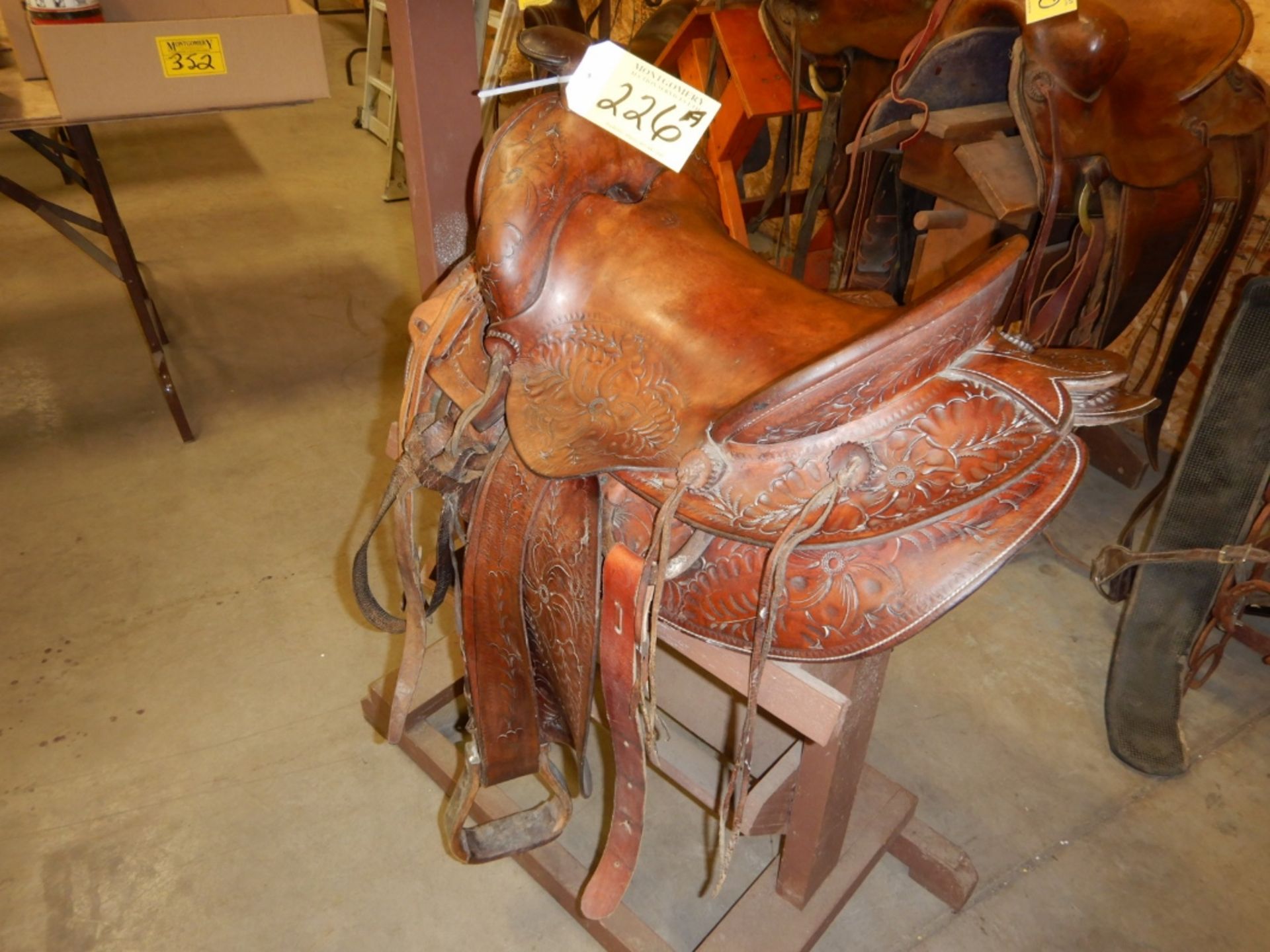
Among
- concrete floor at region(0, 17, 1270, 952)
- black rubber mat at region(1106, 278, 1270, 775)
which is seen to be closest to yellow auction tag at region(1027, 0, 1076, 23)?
black rubber mat at region(1106, 278, 1270, 775)

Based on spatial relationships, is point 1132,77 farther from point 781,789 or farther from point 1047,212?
point 781,789

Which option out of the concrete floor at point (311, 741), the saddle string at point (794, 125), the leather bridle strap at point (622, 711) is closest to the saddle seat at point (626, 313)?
the leather bridle strap at point (622, 711)

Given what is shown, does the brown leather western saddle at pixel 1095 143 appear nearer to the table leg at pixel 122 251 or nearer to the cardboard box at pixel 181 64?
the cardboard box at pixel 181 64

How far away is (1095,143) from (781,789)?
4.05ft

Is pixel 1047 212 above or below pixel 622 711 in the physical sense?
above

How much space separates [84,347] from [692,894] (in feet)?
8.57

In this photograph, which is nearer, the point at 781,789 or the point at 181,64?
the point at 781,789

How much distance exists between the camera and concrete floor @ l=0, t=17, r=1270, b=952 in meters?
1.39

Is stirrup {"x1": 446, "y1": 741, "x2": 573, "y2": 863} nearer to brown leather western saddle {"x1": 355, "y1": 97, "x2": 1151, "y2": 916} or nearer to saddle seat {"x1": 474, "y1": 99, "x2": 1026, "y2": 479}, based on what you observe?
brown leather western saddle {"x1": 355, "y1": 97, "x2": 1151, "y2": 916}

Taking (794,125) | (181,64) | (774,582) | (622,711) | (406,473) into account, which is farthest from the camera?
(794,125)

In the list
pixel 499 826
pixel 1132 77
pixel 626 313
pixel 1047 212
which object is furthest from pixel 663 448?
pixel 1132 77

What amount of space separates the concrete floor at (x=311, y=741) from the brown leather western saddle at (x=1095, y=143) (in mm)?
693

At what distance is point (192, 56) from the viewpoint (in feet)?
6.59

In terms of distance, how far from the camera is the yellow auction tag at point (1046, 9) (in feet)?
4.57
